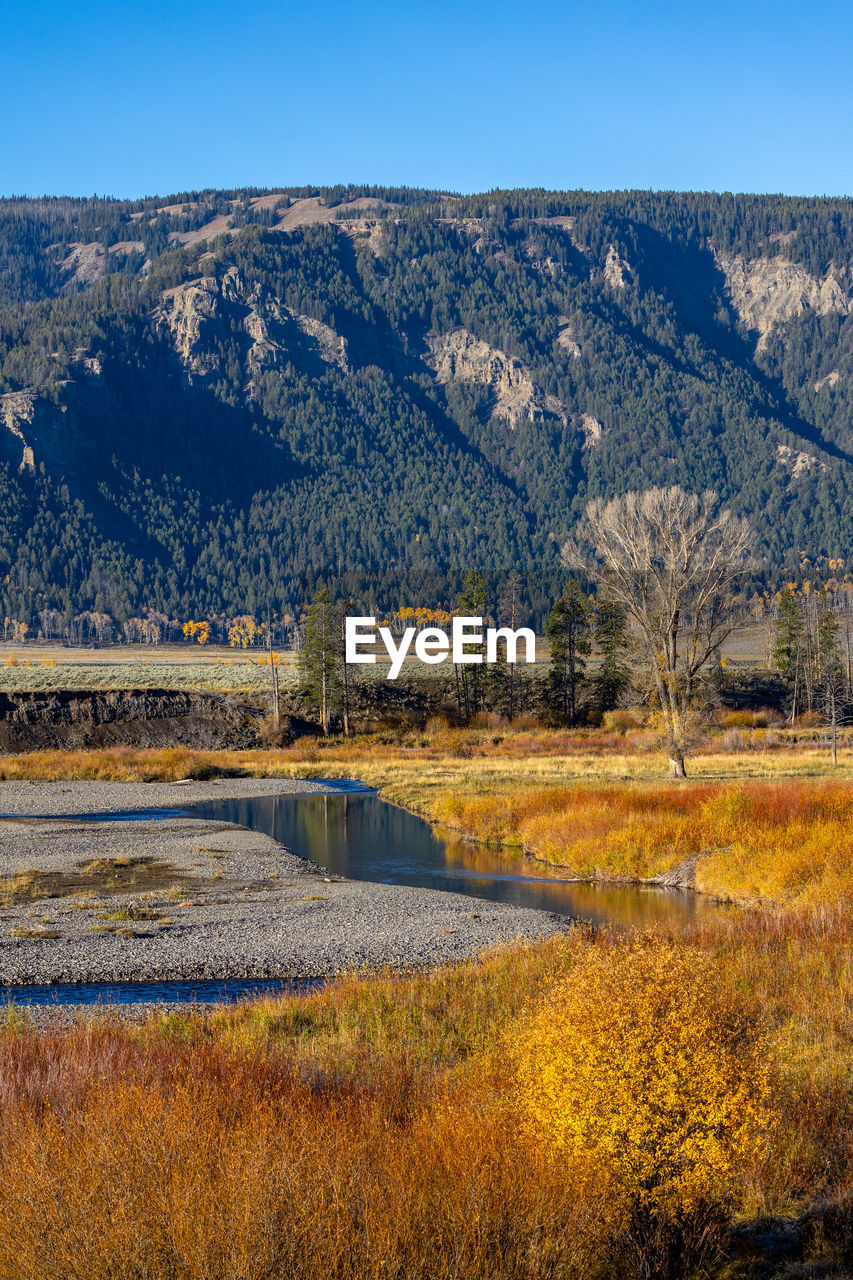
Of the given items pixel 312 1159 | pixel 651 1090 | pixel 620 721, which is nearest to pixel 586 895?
pixel 651 1090

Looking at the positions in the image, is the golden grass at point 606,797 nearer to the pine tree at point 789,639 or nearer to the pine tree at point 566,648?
the pine tree at point 566,648

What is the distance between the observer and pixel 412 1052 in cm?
1134

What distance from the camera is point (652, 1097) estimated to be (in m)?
6.12

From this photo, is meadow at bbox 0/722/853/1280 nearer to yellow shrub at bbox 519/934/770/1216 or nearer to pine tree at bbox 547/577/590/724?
yellow shrub at bbox 519/934/770/1216

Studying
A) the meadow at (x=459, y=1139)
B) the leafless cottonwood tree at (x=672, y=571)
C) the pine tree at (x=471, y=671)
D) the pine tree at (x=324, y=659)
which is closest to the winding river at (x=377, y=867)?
the meadow at (x=459, y=1139)

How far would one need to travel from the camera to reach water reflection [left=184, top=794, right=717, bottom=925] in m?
24.7

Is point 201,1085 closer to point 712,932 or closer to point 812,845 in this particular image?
point 712,932

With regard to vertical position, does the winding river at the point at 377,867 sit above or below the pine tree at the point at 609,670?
below

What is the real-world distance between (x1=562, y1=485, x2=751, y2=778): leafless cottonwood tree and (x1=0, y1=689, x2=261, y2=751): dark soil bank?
40.5 meters

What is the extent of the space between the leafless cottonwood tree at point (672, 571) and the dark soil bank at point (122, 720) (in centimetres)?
4055

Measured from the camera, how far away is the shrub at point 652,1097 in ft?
20.3

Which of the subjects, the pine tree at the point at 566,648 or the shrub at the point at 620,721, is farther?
the pine tree at the point at 566,648

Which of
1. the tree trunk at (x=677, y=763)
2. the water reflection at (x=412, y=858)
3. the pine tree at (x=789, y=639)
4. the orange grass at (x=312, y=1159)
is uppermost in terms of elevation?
the pine tree at (x=789, y=639)

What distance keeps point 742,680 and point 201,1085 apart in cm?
10109
